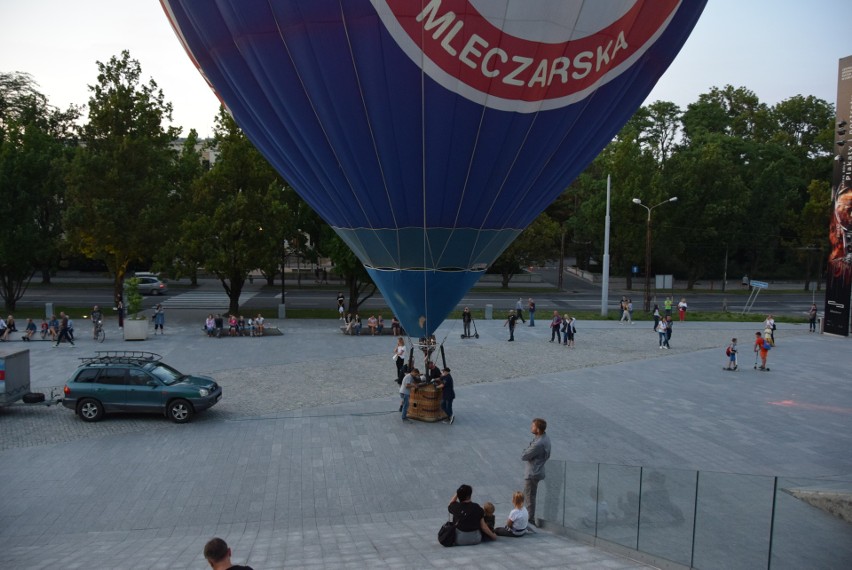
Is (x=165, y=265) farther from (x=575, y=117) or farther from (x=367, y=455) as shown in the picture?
(x=575, y=117)

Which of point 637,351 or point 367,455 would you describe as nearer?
point 367,455

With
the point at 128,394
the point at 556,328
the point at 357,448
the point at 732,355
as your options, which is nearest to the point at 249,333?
the point at 556,328

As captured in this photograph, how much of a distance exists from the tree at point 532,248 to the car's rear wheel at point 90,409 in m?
38.4

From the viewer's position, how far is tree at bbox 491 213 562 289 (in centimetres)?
5241

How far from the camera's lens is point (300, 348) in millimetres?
26266

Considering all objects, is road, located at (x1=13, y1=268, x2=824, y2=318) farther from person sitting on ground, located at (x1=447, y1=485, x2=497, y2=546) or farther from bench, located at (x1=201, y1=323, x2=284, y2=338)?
person sitting on ground, located at (x1=447, y1=485, x2=497, y2=546)

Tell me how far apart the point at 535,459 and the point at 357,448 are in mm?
5180

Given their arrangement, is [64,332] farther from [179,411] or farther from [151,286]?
[151,286]

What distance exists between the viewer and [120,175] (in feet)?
109

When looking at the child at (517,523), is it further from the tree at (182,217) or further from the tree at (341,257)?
the tree at (182,217)

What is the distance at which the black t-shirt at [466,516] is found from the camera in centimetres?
886

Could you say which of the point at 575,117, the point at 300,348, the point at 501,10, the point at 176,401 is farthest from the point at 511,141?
the point at 300,348

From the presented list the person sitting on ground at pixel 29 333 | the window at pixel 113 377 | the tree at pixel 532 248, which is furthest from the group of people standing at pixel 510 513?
the tree at pixel 532 248

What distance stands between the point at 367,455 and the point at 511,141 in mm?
6691
